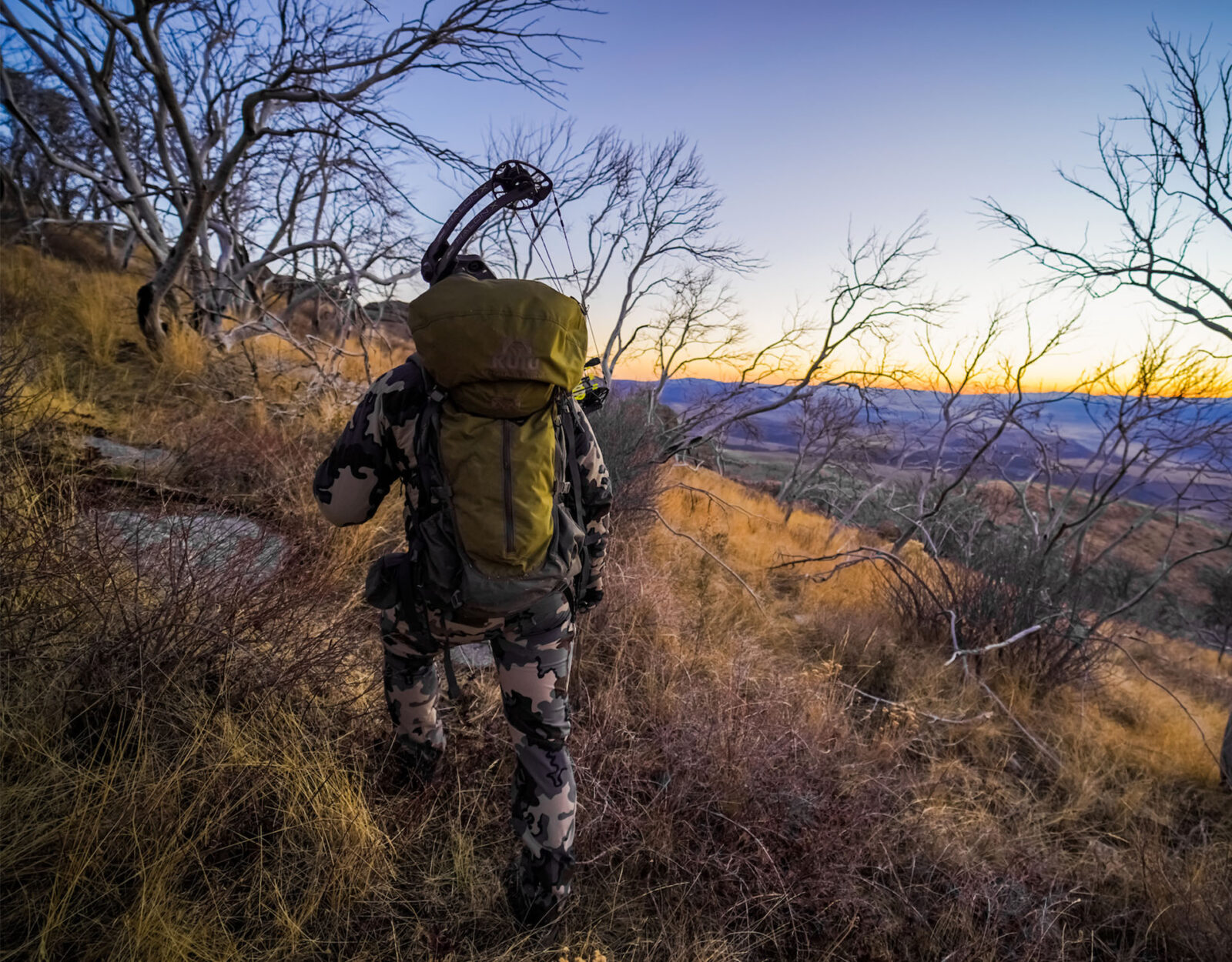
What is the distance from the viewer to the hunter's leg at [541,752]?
157 centimetres

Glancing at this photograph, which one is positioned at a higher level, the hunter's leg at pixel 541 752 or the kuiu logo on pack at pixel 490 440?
A: the kuiu logo on pack at pixel 490 440

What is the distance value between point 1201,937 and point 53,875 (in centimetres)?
394

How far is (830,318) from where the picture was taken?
26.0 ft

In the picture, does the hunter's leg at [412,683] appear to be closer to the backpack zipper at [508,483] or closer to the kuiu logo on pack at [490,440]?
the kuiu logo on pack at [490,440]

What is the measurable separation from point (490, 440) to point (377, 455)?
374 millimetres

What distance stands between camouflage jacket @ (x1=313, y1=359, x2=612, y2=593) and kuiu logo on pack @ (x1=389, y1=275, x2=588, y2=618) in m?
0.06

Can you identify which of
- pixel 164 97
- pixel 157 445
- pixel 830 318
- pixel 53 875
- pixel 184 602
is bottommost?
pixel 53 875

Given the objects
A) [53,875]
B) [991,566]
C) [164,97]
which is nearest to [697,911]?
[53,875]

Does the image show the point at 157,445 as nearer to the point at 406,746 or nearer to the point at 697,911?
the point at 406,746

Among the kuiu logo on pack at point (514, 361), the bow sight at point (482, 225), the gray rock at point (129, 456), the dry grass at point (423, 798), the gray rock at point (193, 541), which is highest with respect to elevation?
the bow sight at point (482, 225)

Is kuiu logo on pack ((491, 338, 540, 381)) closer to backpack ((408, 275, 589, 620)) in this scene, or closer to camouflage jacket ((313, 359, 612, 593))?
backpack ((408, 275, 589, 620))

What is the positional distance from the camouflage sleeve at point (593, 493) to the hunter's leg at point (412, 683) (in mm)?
559

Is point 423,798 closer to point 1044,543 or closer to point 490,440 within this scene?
point 490,440

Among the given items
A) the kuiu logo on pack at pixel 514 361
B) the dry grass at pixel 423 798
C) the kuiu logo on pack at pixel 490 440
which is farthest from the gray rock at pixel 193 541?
the kuiu logo on pack at pixel 514 361
